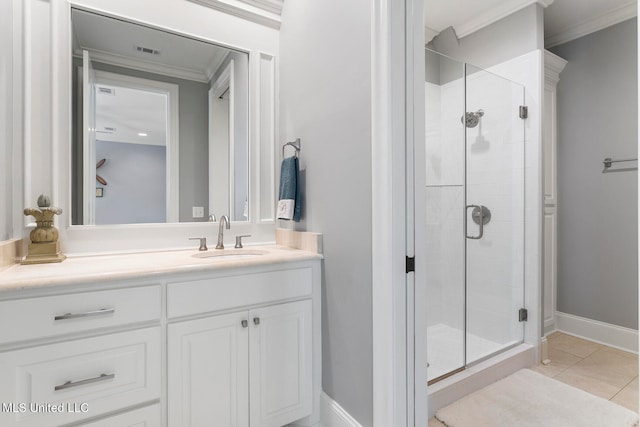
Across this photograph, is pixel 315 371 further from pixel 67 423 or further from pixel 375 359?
pixel 67 423

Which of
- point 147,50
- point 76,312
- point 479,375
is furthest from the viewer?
point 479,375

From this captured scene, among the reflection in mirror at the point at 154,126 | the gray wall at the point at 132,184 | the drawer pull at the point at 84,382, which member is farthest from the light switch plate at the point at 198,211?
the drawer pull at the point at 84,382

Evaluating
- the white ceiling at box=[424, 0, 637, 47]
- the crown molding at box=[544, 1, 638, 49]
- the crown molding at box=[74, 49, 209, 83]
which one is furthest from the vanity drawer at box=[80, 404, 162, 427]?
the crown molding at box=[544, 1, 638, 49]

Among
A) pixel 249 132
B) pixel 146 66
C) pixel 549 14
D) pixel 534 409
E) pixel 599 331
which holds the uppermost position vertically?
pixel 549 14

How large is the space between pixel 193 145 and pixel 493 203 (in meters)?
2.08

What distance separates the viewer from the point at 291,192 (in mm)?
1731

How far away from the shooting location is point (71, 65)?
1.53m

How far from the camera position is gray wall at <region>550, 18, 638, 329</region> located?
1922 mm

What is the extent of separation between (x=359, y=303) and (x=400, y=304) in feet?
0.66

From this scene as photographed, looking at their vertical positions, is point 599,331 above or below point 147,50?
below

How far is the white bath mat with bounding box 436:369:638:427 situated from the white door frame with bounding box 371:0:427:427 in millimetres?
573

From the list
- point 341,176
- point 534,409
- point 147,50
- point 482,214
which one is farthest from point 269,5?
point 534,409

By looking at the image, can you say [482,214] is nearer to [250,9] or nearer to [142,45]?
[250,9]

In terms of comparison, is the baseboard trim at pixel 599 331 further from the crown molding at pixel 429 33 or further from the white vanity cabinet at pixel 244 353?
the crown molding at pixel 429 33
